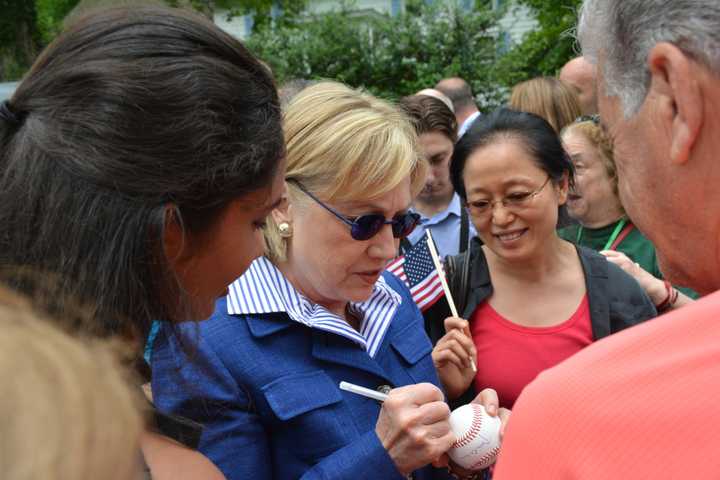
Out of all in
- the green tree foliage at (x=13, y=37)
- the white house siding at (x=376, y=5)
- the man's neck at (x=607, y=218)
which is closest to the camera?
the man's neck at (x=607, y=218)

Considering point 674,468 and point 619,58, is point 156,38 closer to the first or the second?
point 619,58

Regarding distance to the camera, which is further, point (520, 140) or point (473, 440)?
point (520, 140)

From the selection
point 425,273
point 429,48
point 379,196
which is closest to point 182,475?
point 379,196

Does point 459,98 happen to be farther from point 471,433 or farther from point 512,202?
point 471,433

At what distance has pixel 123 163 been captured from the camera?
4.50 ft

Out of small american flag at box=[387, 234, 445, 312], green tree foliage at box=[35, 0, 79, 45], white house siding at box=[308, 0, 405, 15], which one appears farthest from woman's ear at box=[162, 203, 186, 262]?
white house siding at box=[308, 0, 405, 15]

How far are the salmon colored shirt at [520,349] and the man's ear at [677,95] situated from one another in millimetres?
1841

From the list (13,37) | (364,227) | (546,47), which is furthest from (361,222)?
(13,37)

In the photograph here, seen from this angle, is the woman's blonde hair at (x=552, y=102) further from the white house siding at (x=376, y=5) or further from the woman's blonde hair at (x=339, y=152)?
the white house siding at (x=376, y=5)

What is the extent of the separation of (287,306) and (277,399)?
0.29 m

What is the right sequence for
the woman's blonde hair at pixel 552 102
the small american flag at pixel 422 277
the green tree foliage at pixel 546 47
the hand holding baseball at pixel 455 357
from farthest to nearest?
the green tree foliage at pixel 546 47
the woman's blonde hair at pixel 552 102
the small american flag at pixel 422 277
the hand holding baseball at pixel 455 357

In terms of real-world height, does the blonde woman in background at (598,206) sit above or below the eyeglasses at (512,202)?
below

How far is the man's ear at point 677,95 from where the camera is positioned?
3.80ft

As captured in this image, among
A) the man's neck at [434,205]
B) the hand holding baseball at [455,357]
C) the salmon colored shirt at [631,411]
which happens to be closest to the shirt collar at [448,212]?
the man's neck at [434,205]
